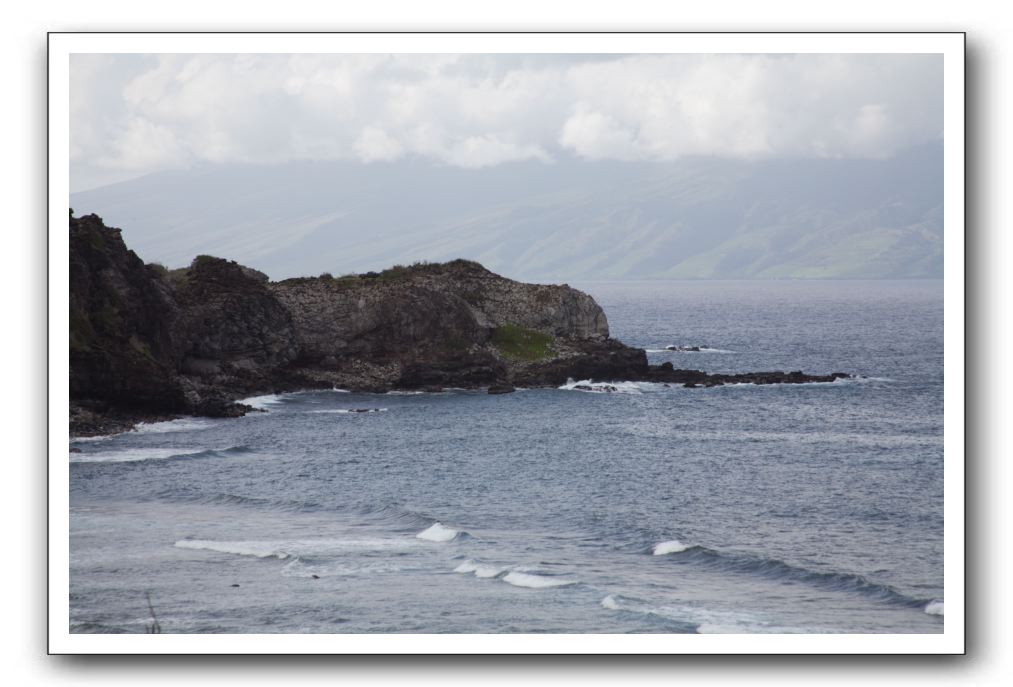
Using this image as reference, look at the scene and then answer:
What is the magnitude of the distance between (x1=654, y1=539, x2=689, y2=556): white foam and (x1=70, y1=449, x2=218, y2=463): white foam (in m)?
20.0

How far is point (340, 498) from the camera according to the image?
3525 cm

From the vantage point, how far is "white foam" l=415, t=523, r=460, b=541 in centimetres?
2919

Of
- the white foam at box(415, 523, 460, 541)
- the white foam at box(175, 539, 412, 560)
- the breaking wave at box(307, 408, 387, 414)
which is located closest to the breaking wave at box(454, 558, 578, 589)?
the white foam at box(175, 539, 412, 560)

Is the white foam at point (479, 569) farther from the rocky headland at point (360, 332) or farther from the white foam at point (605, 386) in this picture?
the white foam at point (605, 386)

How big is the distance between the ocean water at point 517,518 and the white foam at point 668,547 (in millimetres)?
97

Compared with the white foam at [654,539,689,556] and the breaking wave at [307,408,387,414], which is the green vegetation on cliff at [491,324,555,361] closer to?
the breaking wave at [307,408,387,414]

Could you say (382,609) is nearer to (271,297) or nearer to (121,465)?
(121,465)

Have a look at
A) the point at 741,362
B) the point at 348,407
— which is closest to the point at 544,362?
the point at 348,407

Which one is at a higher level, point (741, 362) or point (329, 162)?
point (329, 162)

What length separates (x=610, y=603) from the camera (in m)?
22.3

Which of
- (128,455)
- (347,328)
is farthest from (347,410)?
(128,455)

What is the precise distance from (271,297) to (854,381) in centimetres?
3687
